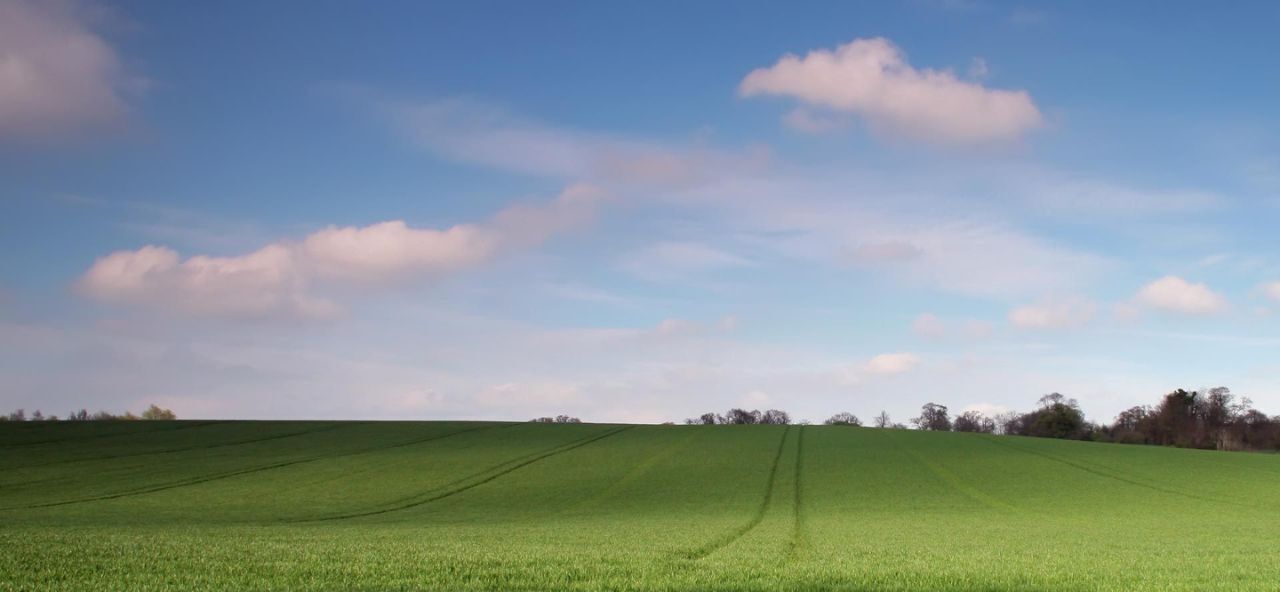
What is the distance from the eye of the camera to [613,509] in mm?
37188

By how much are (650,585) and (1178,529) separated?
2475 centimetres

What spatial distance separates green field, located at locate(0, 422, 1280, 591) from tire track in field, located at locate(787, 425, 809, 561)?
0.23 m

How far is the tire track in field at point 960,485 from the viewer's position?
40.2 metres

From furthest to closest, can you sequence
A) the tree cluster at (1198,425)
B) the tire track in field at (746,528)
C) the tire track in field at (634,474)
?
the tree cluster at (1198,425), the tire track in field at (634,474), the tire track in field at (746,528)

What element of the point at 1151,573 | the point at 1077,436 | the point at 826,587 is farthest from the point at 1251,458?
the point at 826,587

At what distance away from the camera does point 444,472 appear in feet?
160

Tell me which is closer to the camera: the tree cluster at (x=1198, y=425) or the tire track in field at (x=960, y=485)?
the tire track in field at (x=960, y=485)

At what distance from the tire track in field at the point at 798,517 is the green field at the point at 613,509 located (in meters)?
0.23

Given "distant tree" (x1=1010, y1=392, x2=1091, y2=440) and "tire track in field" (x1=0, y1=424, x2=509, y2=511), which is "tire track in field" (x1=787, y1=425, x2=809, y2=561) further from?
"distant tree" (x1=1010, y1=392, x2=1091, y2=440)

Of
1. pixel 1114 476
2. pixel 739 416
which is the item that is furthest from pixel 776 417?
pixel 1114 476

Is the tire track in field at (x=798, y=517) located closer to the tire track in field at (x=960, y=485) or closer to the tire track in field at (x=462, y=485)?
the tire track in field at (x=960, y=485)

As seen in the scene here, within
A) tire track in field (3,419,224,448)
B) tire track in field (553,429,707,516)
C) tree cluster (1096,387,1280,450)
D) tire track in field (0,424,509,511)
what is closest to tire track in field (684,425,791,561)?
tire track in field (553,429,707,516)

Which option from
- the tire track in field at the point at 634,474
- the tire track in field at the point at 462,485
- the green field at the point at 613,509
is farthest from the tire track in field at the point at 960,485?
the tire track in field at the point at 462,485

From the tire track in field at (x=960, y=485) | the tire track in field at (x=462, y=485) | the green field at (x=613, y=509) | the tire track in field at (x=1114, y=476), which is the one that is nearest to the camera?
the green field at (x=613, y=509)
